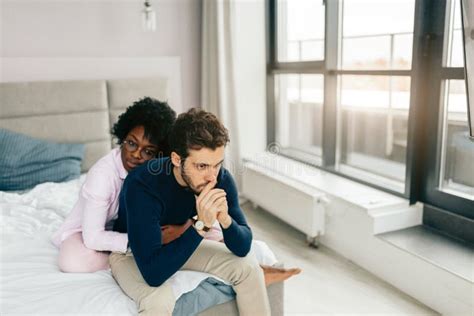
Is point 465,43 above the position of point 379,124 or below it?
above

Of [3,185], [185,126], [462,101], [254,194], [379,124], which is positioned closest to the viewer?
[185,126]

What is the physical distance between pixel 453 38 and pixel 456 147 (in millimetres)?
606

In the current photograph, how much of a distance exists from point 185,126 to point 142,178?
0.77ft

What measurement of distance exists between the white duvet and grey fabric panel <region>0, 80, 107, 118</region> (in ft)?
3.61

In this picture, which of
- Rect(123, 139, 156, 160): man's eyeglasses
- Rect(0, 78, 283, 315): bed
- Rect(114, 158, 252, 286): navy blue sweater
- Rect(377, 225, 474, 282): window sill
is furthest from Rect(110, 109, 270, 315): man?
Rect(377, 225, 474, 282): window sill

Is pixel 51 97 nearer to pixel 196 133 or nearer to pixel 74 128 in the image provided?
pixel 74 128

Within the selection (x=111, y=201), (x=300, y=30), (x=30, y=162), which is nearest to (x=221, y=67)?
(x=300, y=30)

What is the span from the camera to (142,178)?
1481 millimetres

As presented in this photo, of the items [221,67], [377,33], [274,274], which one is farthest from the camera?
[221,67]

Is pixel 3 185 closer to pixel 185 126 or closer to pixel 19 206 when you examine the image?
pixel 19 206

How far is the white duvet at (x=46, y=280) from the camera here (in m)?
1.44

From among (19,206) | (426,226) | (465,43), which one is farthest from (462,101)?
(19,206)

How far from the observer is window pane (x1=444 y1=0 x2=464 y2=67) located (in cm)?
235

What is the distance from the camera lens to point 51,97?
3227 millimetres
